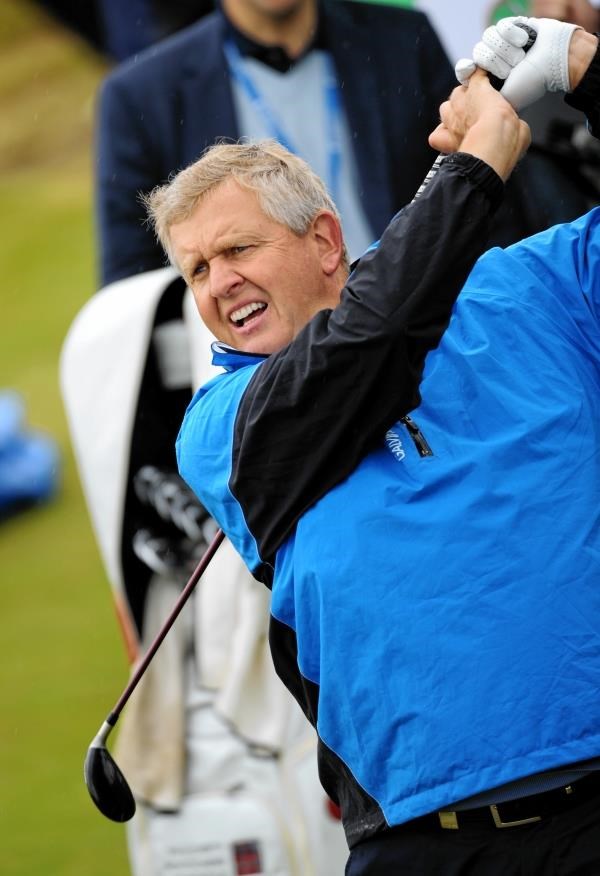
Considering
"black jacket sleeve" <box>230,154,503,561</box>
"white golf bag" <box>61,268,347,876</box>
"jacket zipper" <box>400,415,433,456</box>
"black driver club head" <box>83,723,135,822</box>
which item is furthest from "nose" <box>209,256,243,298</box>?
"white golf bag" <box>61,268,347,876</box>

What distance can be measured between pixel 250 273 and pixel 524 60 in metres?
0.50

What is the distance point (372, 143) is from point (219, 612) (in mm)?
1233

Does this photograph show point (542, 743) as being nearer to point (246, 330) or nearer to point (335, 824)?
point (246, 330)

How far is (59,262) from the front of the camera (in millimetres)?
10023

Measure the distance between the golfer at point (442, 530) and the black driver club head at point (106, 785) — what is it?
0.48 metres

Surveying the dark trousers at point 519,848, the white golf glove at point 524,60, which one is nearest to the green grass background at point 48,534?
the dark trousers at point 519,848

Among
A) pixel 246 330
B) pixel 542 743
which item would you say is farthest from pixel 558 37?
pixel 542 743

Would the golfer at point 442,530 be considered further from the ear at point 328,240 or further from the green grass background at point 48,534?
the green grass background at point 48,534

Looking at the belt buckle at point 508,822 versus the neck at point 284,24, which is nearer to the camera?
the belt buckle at point 508,822

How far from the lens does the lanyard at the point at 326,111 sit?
4.05 meters

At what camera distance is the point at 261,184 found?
245 centimetres

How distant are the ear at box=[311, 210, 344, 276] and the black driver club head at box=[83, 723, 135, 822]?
2.77 ft

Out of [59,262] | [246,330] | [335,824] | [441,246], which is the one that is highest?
[441,246]

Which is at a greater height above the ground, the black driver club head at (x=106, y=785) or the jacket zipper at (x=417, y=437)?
the jacket zipper at (x=417, y=437)
